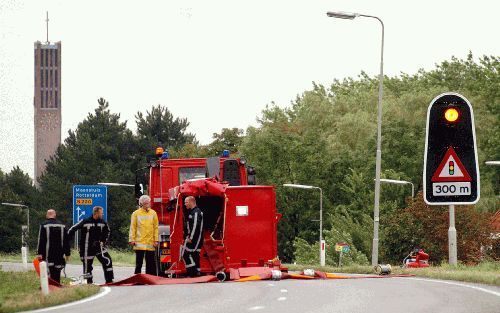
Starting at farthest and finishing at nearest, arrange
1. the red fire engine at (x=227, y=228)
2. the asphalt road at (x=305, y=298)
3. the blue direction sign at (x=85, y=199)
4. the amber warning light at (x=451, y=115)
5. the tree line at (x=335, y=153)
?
the tree line at (x=335, y=153) → the blue direction sign at (x=85, y=199) → the red fire engine at (x=227, y=228) → the asphalt road at (x=305, y=298) → the amber warning light at (x=451, y=115)

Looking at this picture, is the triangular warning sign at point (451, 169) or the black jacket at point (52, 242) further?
the black jacket at point (52, 242)

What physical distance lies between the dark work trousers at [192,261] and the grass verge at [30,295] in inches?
140

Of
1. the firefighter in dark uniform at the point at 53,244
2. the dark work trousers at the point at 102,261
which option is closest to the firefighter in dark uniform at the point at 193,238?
the dark work trousers at the point at 102,261

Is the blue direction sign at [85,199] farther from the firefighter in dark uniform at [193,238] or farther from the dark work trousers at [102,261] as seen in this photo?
the dark work trousers at [102,261]

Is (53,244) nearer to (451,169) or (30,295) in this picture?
(30,295)

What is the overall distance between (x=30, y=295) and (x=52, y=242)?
5.74m

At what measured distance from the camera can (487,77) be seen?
9375 centimetres

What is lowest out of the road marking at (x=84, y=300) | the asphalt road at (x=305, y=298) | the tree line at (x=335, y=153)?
the road marking at (x=84, y=300)

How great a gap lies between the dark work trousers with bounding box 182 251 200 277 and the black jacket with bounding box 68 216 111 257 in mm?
1850

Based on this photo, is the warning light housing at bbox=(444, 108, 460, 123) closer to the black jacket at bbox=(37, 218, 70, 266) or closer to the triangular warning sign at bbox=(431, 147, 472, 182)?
the triangular warning sign at bbox=(431, 147, 472, 182)

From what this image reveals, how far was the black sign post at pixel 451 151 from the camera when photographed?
13914 millimetres

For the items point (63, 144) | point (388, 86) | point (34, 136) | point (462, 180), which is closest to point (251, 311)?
point (462, 180)

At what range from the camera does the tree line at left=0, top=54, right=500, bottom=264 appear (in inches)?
3349

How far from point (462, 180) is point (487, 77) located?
3203 inches
